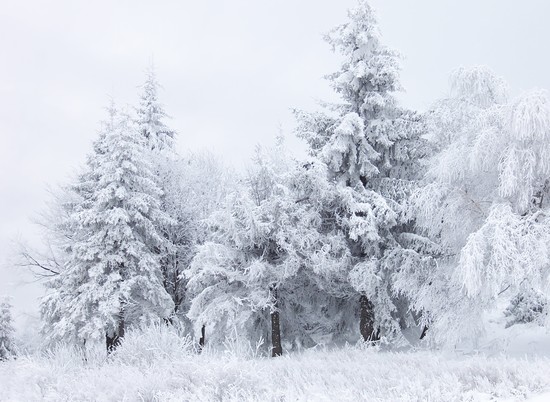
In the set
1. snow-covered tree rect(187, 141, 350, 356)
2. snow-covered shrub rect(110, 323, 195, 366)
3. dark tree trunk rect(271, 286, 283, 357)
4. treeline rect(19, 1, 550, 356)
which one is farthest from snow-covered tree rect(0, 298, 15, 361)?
snow-covered shrub rect(110, 323, 195, 366)

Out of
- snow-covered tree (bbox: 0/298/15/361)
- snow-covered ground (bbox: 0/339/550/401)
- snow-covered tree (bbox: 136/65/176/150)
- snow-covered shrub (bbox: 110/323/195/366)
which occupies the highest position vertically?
snow-covered tree (bbox: 136/65/176/150)

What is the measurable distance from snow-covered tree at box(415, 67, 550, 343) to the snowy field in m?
4.04

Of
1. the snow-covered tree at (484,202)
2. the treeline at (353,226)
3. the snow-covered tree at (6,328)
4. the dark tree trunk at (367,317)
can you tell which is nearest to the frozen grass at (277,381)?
the snow-covered tree at (484,202)

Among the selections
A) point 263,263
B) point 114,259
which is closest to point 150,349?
point 263,263

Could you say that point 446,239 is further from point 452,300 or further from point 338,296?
point 338,296

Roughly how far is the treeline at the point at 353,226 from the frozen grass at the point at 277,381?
14.8ft

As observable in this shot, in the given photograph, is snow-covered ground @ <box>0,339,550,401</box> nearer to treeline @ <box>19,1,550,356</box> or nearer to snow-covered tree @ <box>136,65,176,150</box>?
treeline @ <box>19,1,550,356</box>

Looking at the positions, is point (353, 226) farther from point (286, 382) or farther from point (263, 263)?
point (286, 382)

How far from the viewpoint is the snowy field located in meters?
6.04

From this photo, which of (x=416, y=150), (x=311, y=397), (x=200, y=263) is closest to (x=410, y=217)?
(x=416, y=150)

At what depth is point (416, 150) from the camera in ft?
54.2

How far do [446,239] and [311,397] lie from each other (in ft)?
30.0

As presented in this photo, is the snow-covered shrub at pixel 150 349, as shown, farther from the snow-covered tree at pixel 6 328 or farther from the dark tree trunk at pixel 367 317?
the snow-covered tree at pixel 6 328

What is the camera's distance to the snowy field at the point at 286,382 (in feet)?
19.8
